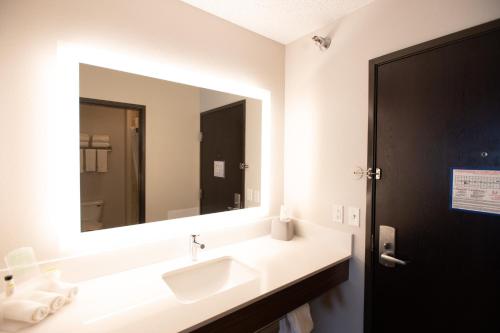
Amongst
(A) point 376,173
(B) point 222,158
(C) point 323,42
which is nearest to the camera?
(A) point 376,173

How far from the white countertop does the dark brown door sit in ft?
1.14

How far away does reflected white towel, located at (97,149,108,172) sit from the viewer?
1.25 m

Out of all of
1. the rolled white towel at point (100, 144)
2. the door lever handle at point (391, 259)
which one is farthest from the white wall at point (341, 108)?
the rolled white towel at point (100, 144)

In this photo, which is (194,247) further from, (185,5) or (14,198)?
(185,5)

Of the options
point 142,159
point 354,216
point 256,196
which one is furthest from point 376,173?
point 142,159

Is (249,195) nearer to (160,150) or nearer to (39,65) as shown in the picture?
(160,150)

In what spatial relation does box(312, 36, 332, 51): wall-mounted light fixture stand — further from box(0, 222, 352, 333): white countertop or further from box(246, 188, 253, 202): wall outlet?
box(0, 222, 352, 333): white countertop

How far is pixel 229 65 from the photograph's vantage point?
1633 mm

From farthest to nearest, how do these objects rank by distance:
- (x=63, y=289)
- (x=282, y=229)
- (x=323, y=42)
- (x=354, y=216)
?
(x=282, y=229), (x=323, y=42), (x=354, y=216), (x=63, y=289)

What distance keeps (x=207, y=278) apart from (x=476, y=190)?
1348 millimetres

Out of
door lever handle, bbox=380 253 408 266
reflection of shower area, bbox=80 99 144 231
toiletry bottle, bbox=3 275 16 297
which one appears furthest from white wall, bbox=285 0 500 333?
toiletry bottle, bbox=3 275 16 297

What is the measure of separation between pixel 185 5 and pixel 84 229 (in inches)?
51.6

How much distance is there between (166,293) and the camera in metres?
1.06

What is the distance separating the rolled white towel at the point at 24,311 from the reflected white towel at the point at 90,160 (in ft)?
1.91
